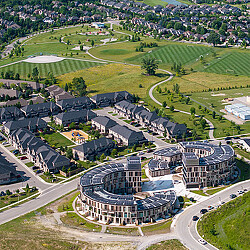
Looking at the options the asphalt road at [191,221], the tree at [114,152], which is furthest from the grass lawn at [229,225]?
the tree at [114,152]

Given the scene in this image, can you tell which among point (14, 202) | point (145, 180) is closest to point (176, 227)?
point (145, 180)

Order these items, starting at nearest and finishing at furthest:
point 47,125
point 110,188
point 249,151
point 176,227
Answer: point 176,227 < point 110,188 < point 249,151 < point 47,125

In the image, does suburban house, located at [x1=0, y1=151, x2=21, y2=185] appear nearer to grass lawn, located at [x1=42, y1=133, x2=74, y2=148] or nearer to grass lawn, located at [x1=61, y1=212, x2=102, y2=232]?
grass lawn, located at [x1=42, y1=133, x2=74, y2=148]

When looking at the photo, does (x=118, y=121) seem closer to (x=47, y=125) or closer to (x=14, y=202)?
(x=47, y=125)

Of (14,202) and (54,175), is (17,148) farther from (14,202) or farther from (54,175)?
(14,202)

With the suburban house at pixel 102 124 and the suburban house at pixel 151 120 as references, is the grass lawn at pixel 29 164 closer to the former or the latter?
the suburban house at pixel 102 124

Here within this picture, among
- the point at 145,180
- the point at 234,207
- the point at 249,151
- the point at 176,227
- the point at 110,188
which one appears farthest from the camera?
the point at 249,151

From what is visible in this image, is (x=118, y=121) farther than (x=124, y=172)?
Yes
